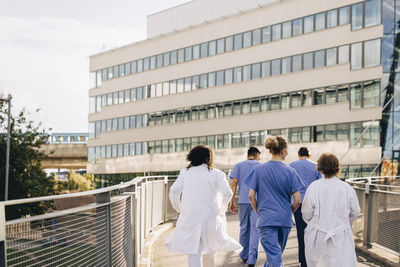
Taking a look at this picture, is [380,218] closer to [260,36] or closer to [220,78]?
[260,36]

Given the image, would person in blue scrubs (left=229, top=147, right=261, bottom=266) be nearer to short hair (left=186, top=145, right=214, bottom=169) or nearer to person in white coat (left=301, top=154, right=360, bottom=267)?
short hair (left=186, top=145, right=214, bottom=169)

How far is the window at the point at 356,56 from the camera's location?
1631 inches

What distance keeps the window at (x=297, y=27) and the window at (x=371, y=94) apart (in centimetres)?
688

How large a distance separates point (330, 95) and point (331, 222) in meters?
37.9

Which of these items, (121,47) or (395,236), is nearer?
(395,236)

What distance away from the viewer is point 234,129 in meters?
50.6

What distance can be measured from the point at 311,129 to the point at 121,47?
25.1 metres

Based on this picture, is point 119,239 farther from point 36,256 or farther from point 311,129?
point 311,129

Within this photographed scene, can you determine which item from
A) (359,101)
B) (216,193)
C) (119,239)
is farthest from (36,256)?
A: (359,101)

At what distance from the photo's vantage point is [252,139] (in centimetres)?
4897

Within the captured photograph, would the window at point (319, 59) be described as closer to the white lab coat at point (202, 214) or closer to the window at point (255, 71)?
the window at point (255, 71)

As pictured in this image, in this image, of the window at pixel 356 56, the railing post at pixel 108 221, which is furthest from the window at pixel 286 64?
the railing post at pixel 108 221

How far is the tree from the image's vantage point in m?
40.8

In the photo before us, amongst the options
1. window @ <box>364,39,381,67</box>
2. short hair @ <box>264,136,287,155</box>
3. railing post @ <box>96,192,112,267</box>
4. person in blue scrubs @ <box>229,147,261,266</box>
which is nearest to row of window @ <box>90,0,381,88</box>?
window @ <box>364,39,381,67</box>
